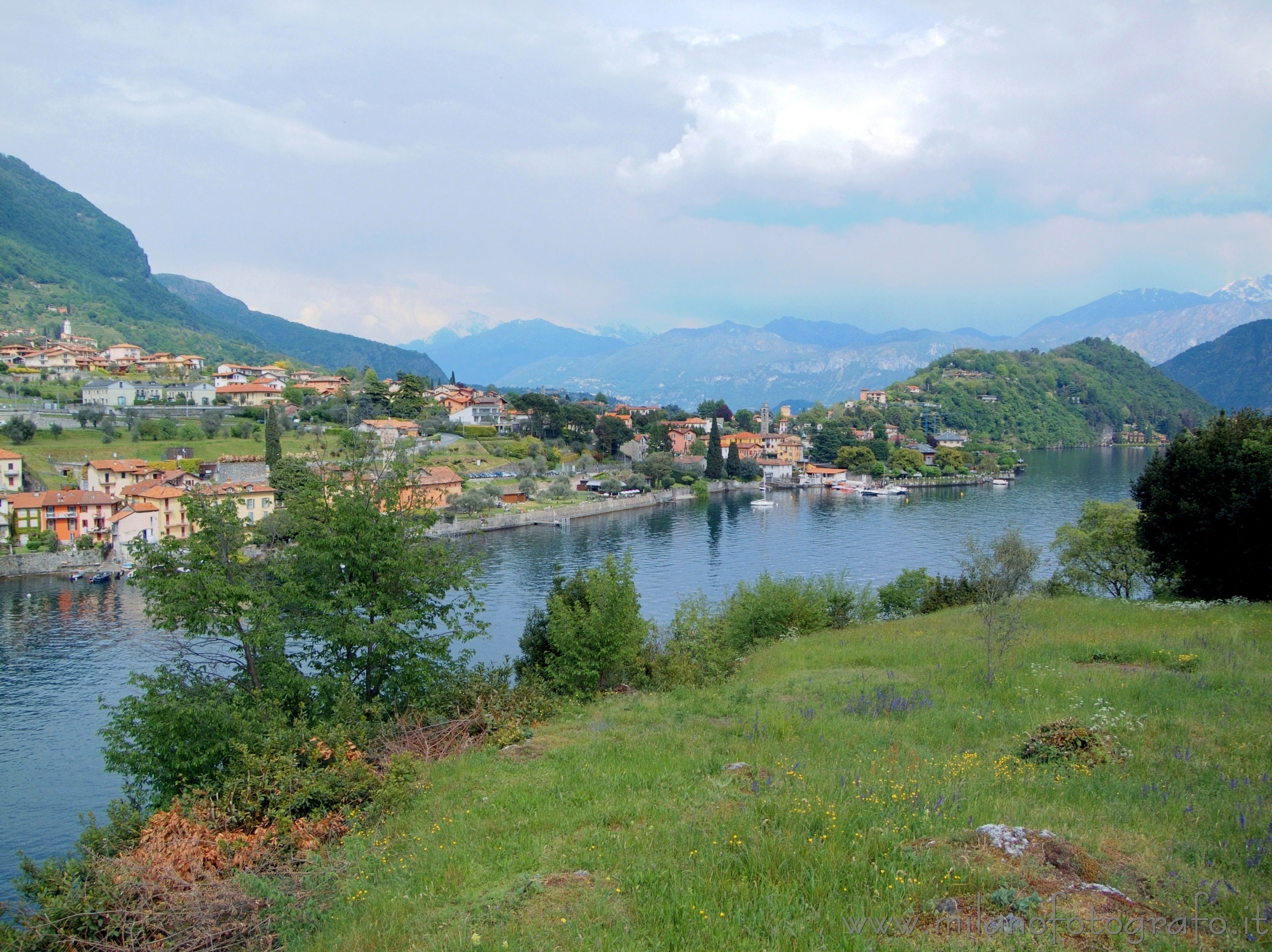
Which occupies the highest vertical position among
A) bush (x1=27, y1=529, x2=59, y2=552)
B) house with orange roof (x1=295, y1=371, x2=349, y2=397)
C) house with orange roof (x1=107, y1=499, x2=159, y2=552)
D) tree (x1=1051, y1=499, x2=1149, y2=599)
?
house with orange roof (x1=295, y1=371, x2=349, y2=397)

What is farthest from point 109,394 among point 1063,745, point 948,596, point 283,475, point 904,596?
point 1063,745

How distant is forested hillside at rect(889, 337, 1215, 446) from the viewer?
107 meters

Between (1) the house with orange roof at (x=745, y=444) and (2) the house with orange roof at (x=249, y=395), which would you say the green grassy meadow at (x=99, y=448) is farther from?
(1) the house with orange roof at (x=745, y=444)

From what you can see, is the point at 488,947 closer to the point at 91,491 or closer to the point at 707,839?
the point at 707,839

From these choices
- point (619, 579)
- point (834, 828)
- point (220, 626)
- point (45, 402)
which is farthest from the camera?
point (45, 402)

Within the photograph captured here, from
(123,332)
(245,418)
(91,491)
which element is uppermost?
(123,332)

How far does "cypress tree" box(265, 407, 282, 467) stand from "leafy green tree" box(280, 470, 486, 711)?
35.3 metres

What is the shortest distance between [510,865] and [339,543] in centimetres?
654

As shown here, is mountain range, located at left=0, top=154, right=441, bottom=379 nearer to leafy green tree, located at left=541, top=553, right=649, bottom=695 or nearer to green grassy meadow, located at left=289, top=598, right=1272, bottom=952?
leafy green tree, located at left=541, top=553, right=649, bottom=695

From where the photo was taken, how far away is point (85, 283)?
122 metres

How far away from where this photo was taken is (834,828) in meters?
3.86

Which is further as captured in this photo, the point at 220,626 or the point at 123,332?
the point at 123,332

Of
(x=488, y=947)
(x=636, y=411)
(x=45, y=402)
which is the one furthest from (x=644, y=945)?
(x=636, y=411)

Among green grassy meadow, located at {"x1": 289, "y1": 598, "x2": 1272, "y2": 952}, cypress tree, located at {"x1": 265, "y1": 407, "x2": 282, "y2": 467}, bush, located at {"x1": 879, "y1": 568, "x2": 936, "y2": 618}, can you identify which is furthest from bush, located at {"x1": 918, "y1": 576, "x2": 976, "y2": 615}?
cypress tree, located at {"x1": 265, "y1": 407, "x2": 282, "y2": 467}
